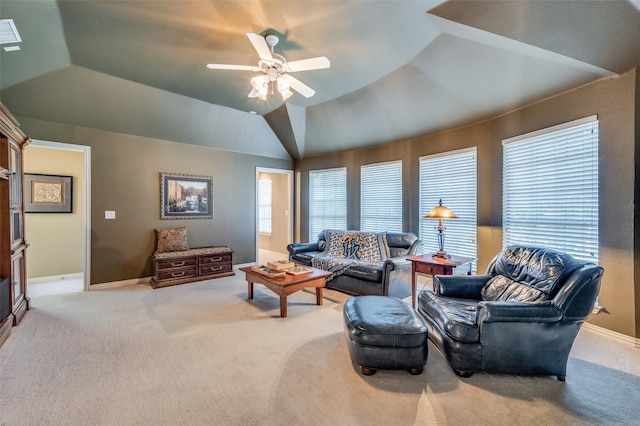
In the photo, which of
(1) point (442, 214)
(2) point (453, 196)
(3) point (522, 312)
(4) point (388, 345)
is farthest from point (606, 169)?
(4) point (388, 345)

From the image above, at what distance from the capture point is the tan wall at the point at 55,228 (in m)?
4.90

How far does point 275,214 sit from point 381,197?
339 cm

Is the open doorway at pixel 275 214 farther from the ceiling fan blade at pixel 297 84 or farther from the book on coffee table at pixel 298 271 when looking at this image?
the ceiling fan blade at pixel 297 84

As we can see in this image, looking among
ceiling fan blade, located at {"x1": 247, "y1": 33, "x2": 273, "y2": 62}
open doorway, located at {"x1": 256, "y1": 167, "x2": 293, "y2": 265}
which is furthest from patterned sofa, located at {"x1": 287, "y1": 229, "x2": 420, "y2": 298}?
ceiling fan blade, located at {"x1": 247, "y1": 33, "x2": 273, "y2": 62}

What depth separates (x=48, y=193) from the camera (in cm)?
500

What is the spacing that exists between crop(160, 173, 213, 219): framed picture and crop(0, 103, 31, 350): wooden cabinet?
1.93m

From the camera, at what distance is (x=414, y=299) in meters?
3.80

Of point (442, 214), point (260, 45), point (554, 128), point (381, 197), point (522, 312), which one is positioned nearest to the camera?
point (522, 312)

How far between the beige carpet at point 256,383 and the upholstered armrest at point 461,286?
67 centimetres

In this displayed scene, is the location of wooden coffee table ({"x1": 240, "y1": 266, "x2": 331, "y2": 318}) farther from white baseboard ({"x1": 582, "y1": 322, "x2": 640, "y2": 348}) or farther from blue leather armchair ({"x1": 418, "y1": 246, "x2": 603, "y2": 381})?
white baseboard ({"x1": 582, "y1": 322, "x2": 640, "y2": 348})

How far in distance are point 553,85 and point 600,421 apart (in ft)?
10.7

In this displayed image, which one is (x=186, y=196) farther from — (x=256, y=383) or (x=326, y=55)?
(x=256, y=383)

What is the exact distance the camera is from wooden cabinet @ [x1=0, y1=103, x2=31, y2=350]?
2822 mm

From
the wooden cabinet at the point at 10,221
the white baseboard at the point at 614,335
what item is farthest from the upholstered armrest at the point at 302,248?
the white baseboard at the point at 614,335
